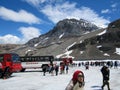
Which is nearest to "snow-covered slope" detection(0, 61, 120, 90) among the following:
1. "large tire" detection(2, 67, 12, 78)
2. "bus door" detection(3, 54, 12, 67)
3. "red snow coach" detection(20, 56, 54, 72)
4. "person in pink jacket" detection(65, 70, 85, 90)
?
"large tire" detection(2, 67, 12, 78)

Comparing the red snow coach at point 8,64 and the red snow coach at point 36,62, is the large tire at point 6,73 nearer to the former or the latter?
the red snow coach at point 8,64

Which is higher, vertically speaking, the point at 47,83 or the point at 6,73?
the point at 6,73

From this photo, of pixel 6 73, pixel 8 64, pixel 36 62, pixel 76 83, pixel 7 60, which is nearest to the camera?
pixel 76 83

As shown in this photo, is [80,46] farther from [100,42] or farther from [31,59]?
[31,59]

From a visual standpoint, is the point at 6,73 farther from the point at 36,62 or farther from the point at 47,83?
the point at 36,62

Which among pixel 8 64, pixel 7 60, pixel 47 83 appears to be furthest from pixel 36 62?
pixel 47 83

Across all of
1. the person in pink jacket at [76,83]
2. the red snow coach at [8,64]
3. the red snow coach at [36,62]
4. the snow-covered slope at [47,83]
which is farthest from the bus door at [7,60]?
the person in pink jacket at [76,83]

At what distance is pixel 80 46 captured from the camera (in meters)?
178

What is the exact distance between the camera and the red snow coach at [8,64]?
3402 cm

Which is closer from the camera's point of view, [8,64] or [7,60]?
[8,64]

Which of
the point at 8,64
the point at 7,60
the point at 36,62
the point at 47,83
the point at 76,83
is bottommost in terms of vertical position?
the point at 47,83

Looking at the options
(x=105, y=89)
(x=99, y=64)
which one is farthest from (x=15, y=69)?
(x=99, y=64)

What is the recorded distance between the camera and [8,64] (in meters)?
36.0

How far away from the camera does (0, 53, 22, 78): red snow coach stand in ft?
112
